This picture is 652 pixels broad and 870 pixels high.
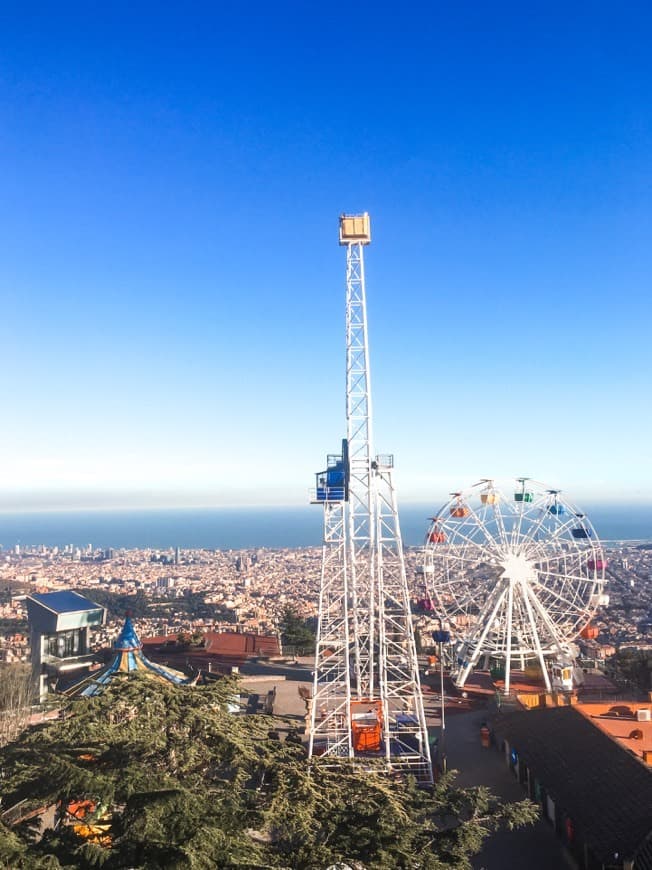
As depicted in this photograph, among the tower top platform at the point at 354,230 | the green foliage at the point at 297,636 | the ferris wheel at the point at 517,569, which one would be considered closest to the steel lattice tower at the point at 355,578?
the tower top platform at the point at 354,230

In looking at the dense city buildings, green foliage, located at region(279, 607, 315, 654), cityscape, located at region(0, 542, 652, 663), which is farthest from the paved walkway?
cityscape, located at region(0, 542, 652, 663)

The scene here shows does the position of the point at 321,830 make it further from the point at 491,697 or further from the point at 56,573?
the point at 56,573

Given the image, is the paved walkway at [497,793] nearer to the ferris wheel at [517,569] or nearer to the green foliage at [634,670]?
the ferris wheel at [517,569]

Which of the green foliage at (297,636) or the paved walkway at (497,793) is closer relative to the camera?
the paved walkway at (497,793)

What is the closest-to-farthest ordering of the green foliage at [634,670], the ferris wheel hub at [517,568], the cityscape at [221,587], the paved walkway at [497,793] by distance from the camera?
the paved walkway at [497,793] → the green foliage at [634,670] → the ferris wheel hub at [517,568] → the cityscape at [221,587]

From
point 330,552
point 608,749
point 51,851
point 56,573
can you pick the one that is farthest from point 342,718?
point 56,573

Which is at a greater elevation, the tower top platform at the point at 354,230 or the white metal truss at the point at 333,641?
the tower top platform at the point at 354,230

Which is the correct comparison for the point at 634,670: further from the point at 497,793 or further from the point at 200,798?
the point at 200,798
